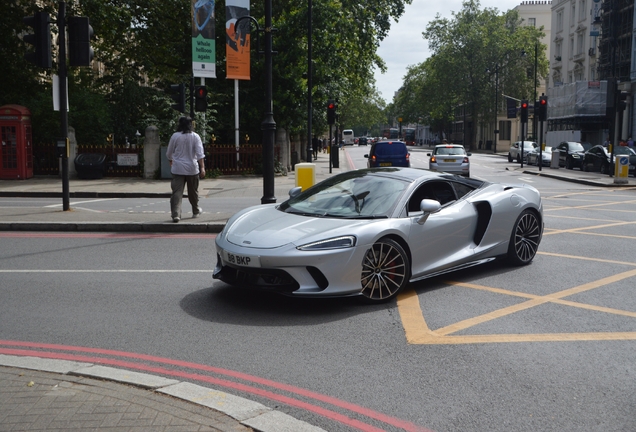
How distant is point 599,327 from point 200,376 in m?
3.37

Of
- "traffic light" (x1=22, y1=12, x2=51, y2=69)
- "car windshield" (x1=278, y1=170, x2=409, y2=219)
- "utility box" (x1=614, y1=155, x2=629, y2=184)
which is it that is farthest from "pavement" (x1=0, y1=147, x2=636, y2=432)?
"utility box" (x1=614, y1=155, x2=629, y2=184)

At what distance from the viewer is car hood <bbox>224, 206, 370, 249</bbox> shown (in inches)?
247

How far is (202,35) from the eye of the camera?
2600cm

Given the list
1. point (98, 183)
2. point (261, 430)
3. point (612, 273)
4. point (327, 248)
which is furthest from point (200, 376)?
point (98, 183)

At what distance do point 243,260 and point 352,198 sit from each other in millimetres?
1552

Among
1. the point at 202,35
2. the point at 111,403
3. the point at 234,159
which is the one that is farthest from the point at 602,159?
the point at 111,403

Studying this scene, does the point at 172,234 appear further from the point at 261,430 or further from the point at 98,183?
the point at 98,183

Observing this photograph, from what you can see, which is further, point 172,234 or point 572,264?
point 172,234

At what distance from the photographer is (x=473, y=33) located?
86812 millimetres

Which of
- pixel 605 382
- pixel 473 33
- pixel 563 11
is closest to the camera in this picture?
pixel 605 382

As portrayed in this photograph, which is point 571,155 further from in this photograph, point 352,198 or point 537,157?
point 352,198

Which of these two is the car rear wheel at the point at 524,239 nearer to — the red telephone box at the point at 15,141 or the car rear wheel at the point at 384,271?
A: the car rear wheel at the point at 384,271

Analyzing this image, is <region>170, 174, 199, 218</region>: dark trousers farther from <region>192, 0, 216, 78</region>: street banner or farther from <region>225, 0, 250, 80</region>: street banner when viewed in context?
<region>225, 0, 250, 80</region>: street banner

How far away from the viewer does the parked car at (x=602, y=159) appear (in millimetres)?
31725
